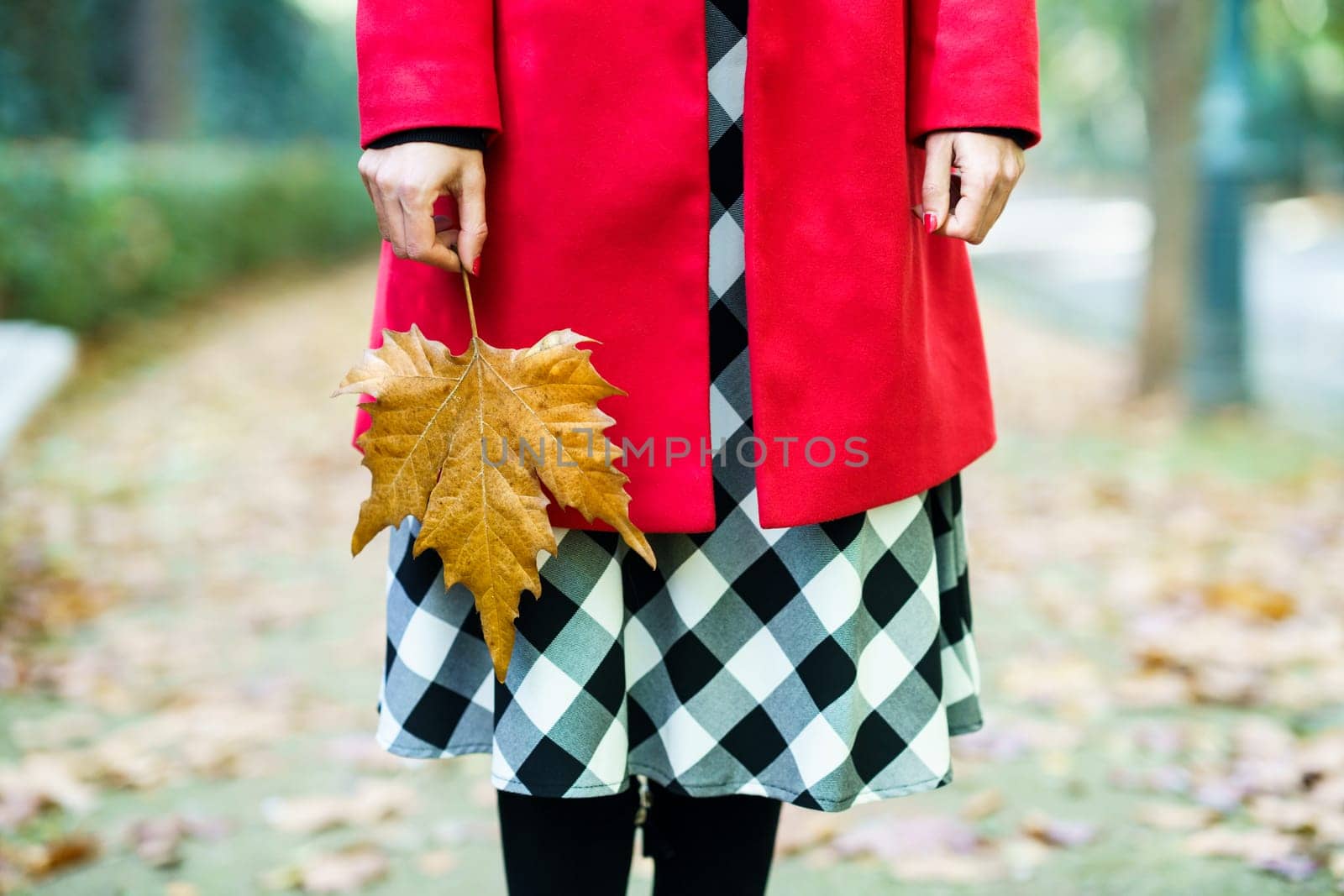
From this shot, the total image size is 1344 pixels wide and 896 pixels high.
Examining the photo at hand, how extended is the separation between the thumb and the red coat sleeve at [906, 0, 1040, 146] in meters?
0.02

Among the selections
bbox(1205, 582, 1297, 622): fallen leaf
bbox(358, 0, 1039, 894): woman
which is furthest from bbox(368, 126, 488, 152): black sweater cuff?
bbox(1205, 582, 1297, 622): fallen leaf

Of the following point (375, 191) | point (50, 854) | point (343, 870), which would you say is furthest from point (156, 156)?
→ point (375, 191)

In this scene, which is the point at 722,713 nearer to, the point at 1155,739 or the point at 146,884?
the point at 146,884

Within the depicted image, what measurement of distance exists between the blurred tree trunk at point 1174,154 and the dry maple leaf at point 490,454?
512 cm

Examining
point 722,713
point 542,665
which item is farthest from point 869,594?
point 542,665

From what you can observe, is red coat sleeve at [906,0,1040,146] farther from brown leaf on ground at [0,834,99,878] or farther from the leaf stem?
brown leaf on ground at [0,834,99,878]

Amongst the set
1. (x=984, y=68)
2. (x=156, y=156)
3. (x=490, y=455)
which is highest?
(x=156, y=156)

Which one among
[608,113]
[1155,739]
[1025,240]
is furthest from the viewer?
[1025,240]

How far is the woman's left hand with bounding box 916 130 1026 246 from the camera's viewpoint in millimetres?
1036

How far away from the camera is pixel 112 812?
7.82ft

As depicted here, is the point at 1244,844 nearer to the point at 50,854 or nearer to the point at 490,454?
the point at 490,454

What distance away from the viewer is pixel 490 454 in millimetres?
1032

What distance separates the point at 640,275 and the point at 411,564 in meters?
0.39

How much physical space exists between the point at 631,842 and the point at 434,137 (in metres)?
0.74
